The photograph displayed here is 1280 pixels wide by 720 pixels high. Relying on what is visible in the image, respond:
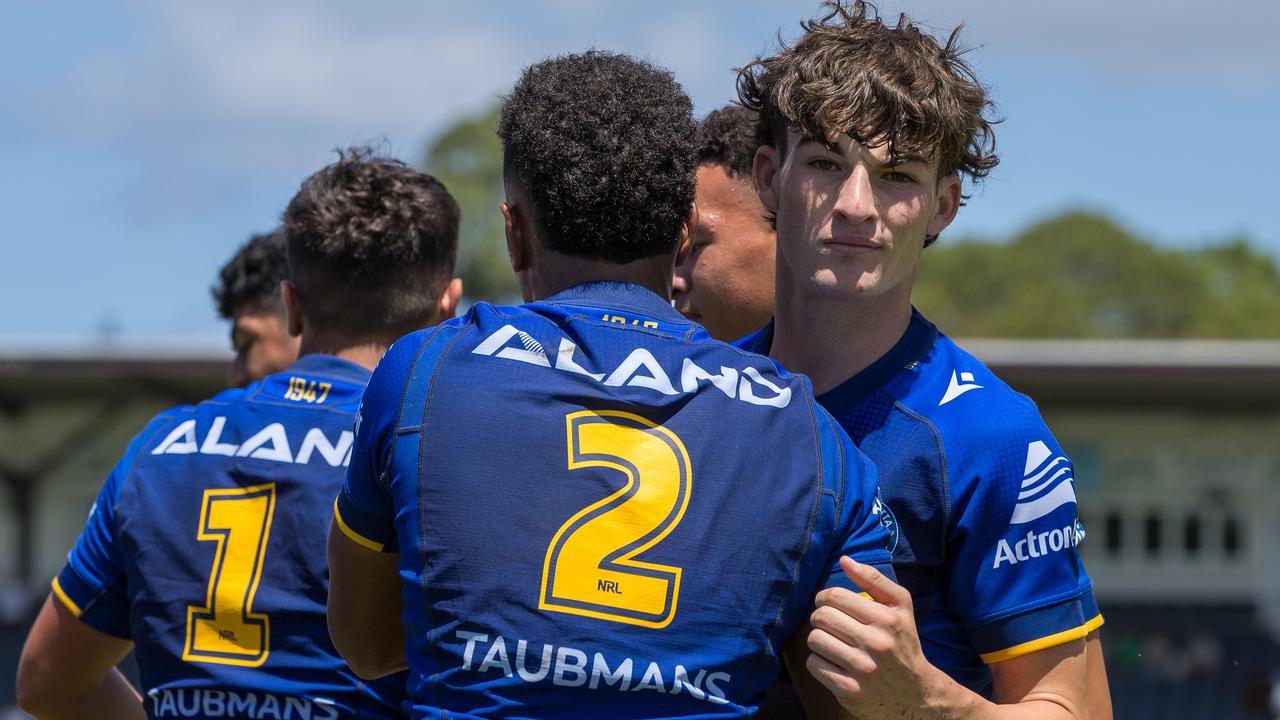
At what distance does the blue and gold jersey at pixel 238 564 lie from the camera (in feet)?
11.0

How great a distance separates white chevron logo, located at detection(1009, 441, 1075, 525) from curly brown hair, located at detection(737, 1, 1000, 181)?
566 mm

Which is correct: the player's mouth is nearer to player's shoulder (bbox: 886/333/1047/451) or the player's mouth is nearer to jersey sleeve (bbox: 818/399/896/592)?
player's shoulder (bbox: 886/333/1047/451)

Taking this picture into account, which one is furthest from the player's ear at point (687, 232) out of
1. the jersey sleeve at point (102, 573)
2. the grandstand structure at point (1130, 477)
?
the grandstand structure at point (1130, 477)

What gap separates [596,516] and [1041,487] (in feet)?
2.59

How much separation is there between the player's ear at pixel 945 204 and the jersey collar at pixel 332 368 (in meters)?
1.43

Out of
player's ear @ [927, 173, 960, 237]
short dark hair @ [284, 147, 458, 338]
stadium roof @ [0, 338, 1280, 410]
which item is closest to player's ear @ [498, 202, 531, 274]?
player's ear @ [927, 173, 960, 237]

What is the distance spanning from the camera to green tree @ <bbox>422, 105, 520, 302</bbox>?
38.3 meters

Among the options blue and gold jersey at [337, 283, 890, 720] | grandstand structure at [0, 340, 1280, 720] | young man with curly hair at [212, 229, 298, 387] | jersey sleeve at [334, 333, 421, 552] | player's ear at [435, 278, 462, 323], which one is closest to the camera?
blue and gold jersey at [337, 283, 890, 720]

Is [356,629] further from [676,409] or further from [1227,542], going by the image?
[1227,542]

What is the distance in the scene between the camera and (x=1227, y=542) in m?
23.1

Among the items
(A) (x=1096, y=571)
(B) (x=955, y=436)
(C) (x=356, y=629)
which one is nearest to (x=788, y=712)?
(B) (x=955, y=436)

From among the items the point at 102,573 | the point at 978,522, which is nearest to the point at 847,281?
the point at 978,522

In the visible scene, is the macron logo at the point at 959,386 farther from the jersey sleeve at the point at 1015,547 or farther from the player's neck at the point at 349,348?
the player's neck at the point at 349,348

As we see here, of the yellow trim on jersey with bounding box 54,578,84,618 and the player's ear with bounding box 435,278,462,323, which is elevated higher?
the player's ear with bounding box 435,278,462,323
